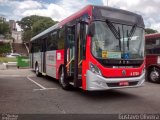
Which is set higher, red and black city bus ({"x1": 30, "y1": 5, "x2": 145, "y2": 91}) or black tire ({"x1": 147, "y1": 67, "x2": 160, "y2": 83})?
red and black city bus ({"x1": 30, "y1": 5, "x2": 145, "y2": 91})

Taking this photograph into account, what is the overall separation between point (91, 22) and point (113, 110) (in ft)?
9.64

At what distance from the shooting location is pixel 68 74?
380 inches

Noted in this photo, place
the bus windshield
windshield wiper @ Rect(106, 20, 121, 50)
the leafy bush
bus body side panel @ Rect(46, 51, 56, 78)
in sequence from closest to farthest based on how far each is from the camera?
the bus windshield, windshield wiper @ Rect(106, 20, 121, 50), bus body side panel @ Rect(46, 51, 56, 78), the leafy bush

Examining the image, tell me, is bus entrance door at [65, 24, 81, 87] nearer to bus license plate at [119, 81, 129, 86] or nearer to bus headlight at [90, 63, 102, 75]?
bus headlight at [90, 63, 102, 75]

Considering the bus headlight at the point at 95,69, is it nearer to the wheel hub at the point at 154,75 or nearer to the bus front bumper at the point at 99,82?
the bus front bumper at the point at 99,82

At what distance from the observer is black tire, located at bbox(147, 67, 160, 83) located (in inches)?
512

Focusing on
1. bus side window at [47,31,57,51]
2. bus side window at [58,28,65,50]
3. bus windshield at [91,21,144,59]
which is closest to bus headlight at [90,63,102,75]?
bus windshield at [91,21,144,59]

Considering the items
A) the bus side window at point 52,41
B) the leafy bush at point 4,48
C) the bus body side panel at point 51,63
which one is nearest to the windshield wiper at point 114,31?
the bus side window at point 52,41

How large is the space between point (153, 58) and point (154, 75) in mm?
968

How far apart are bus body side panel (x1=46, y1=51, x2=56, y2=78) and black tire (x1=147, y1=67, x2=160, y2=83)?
571 centimetres

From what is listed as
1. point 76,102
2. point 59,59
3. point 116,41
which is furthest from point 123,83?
point 59,59

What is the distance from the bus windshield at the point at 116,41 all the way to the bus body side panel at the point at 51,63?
173 inches

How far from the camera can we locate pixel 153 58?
13.2 meters

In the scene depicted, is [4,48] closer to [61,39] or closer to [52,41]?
[52,41]
